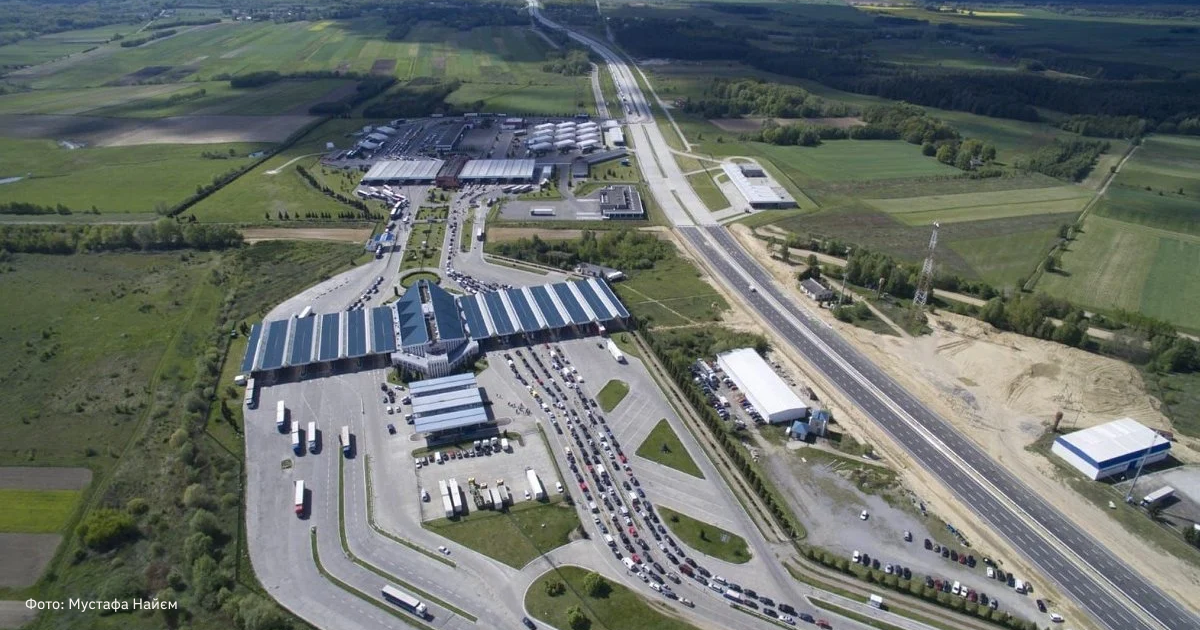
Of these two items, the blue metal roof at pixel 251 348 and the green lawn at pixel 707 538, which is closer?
the green lawn at pixel 707 538

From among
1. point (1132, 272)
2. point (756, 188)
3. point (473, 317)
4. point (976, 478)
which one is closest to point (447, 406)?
point (473, 317)

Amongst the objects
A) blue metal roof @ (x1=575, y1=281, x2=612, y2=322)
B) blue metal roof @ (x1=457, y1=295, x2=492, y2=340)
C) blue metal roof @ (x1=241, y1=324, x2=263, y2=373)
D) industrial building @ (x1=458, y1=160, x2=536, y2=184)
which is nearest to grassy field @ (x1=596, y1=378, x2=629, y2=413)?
blue metal roof @ (x1=575, y1=281, x2=612, y2=322)

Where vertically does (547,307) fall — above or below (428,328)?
above

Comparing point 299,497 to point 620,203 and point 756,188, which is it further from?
point 756,188

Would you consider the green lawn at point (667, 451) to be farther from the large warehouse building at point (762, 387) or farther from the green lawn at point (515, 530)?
the green lawn at point (515, 530)

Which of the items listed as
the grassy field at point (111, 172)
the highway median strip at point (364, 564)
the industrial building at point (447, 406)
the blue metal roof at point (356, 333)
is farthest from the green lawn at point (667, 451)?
the grassy field at point (111, 172)

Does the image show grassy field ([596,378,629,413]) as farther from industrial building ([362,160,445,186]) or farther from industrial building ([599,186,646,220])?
industrial building ([362,160,445,186])

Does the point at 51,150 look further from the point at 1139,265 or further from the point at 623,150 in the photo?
the point at 1139,265
